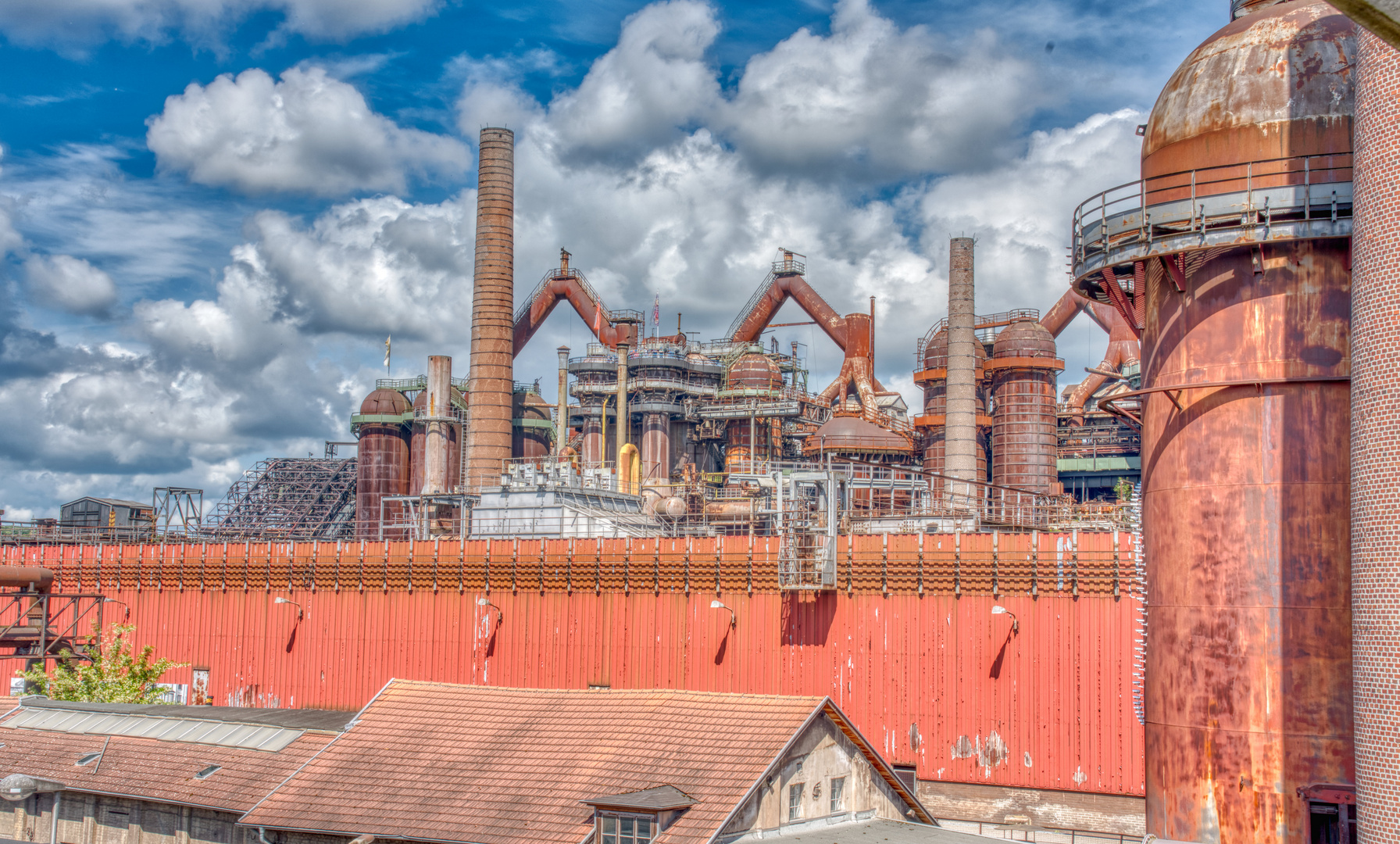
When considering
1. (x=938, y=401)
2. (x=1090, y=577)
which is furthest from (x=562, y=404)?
(x=1090, y=577)

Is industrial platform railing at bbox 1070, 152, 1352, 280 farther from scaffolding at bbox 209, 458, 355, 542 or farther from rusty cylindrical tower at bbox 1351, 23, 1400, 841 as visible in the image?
scaffolding at bbox 209, 458, 355, 542

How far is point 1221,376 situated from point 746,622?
53.0ft

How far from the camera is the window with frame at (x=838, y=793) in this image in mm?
22750

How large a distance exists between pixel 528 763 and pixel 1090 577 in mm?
14228

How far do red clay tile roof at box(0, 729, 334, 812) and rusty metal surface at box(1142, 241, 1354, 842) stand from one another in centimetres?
1749

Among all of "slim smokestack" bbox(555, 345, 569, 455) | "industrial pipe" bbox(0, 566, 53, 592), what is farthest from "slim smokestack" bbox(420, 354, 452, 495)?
"industrial pipe" bbox(0, 566, 53, 592)

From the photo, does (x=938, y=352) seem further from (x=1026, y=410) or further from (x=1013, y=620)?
(x=1013, y=620)

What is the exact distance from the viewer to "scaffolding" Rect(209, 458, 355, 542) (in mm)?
89750

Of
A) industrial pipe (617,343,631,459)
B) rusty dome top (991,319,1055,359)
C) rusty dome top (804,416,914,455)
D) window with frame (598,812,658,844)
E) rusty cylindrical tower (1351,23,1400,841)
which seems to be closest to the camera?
rusty cylindrical tower (1351,23,1400,841)

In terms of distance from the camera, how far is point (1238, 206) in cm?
2150

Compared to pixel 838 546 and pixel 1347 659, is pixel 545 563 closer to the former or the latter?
pixel 838 546

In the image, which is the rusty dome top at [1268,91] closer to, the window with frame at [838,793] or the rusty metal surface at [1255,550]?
the rusty metal surface at [1255,550]

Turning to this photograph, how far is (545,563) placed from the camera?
38.0 metres

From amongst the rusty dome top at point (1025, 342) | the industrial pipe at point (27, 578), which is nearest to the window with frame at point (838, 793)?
the industrial pipe at point (27, 578)
